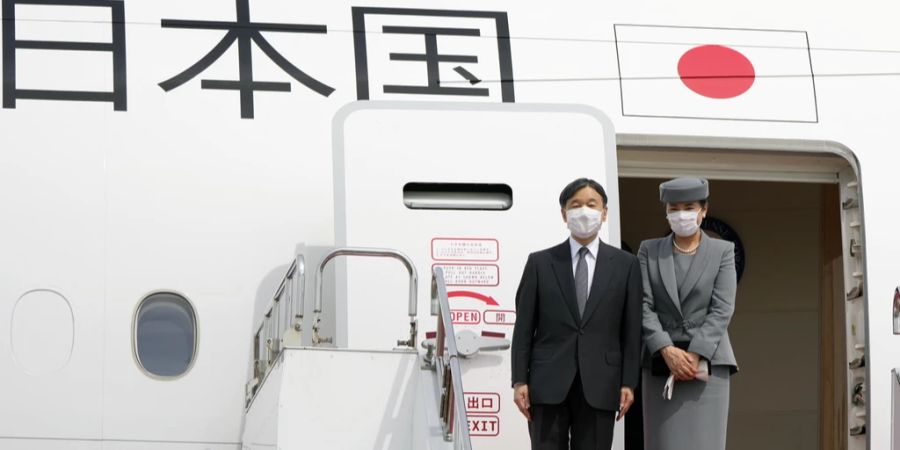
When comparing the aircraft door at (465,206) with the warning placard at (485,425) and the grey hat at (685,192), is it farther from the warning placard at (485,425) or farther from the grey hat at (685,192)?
the grey hat at (685,192)

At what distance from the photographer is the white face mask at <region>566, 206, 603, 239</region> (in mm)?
5887

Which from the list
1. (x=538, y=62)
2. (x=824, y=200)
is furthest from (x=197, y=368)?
(x=824, y=200)

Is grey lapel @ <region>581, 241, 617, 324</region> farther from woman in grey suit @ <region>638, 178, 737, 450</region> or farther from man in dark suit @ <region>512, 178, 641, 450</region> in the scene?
woman in grey suit @ <region>638, 178, 737, 450</region>

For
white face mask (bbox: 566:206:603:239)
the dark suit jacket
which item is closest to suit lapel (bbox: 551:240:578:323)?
the dark suit jacket

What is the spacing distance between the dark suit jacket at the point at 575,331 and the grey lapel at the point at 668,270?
0.21 m

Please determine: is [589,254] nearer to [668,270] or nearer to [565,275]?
[565,275]

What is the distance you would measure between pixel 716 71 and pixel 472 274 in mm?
2060

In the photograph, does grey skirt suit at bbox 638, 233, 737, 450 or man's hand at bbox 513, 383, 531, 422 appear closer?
man's hand at bbox 513, 383, 531, 422

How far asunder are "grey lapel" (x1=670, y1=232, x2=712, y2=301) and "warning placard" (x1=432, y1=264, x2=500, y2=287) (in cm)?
114

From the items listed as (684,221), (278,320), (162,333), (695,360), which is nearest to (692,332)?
(695,360)

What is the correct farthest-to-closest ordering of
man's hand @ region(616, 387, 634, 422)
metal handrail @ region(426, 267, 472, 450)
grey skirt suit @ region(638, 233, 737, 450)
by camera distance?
1. grey skirt suit @ region(638, 233, 737, 450)
2. man's hand @ region(616, 387, 634, 422)
3. metal handrail @ region(426, 267, 472, 450)

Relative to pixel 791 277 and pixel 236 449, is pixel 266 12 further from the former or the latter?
pixel 791 277

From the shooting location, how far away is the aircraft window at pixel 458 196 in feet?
23.0

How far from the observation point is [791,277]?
36.4 feet
